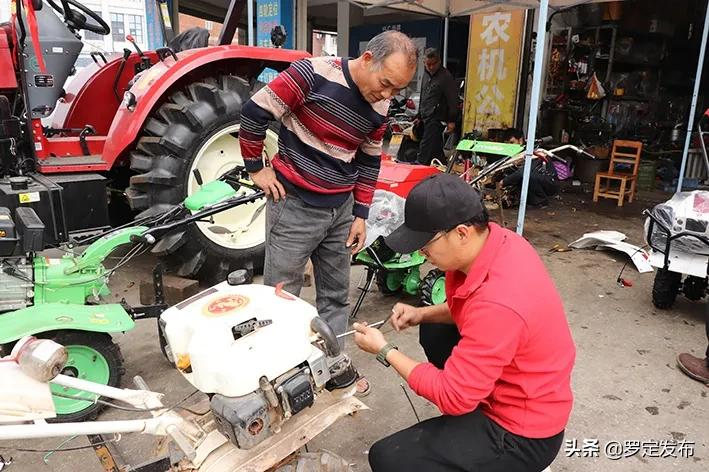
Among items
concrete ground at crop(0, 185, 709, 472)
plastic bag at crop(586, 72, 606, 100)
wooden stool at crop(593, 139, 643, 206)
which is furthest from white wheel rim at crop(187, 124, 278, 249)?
plastic bag at crop(586, 72, 606, 100)

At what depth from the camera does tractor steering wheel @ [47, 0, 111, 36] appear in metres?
4.02

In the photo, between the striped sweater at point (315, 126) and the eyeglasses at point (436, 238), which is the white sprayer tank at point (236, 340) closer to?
the eyeglasses at point (436, 238)

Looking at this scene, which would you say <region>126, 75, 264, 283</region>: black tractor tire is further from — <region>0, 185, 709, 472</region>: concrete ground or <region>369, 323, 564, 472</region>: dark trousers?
<region>369, 323, 564, 472</region>: dark trousers

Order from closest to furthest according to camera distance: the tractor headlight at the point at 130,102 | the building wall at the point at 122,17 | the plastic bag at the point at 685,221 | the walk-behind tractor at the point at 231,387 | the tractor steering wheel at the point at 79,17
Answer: the walk-behind tractor at the point at 231,387 < the plastic bag at the point at 685,221 < the tractor headlight at the point at 130,102 < the tractor steering wheel at the point at 79,17 < the building wall at the point at 122,17

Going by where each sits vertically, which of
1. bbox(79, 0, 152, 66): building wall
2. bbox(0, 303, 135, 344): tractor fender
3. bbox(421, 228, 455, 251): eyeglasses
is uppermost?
bbox(79, 0, 152, 66): building wall

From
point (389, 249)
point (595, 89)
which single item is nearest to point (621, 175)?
point (595, 89)

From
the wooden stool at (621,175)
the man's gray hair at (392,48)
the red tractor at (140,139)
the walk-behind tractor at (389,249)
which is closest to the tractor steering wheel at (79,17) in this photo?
the red tractor at (140,139)

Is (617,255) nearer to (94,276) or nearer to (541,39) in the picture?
(541,39)

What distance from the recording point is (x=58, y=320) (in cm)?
231

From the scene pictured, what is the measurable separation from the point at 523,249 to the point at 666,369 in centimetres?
195

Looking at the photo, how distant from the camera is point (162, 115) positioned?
3713 millimetres

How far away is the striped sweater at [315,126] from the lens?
7.26 ft

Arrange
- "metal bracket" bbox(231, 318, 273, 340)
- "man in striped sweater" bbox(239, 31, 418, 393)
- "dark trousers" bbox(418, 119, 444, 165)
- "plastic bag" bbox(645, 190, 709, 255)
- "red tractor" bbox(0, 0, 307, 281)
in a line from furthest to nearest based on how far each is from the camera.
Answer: "dark trousers" bbox(418, 119, 444, 165)
"plastic bag" bbox(645, 190, 709, 255)
"red tractor" bbox(0, 0, 307, 281)
"man in striped sweater" bbox(239, 31, 418, 393)
"metal bracket" bbox(231, 318, 273, 340)

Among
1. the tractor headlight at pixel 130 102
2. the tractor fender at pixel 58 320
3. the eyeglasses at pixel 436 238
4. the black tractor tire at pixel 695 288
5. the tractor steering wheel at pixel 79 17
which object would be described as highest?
the tractor steering wheel at pixel 79 17
